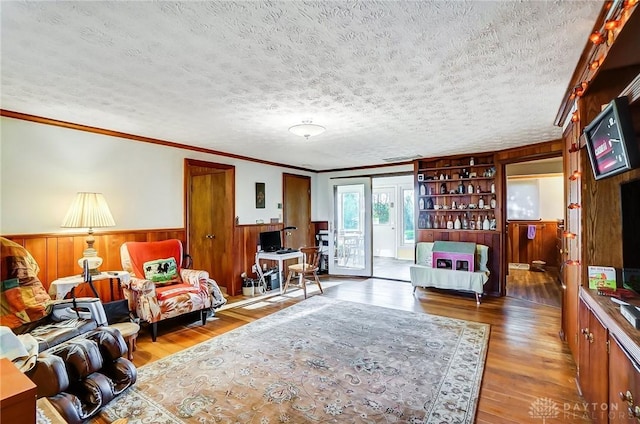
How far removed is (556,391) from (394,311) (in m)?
1.96

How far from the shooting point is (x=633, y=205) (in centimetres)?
176

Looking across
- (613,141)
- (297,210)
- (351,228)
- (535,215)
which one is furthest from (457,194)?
(613,141)

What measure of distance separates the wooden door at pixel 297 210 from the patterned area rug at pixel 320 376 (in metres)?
2.75

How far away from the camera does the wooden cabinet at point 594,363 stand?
5.29 feet

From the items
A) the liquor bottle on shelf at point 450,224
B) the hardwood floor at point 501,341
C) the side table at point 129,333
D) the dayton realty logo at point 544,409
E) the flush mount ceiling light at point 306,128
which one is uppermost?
the flush mount ceiling light at point 306,128

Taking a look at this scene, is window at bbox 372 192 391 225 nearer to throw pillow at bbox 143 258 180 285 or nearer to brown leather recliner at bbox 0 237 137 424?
throw pillow at bbox 143 258 180 285

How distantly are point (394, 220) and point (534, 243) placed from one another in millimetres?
3227

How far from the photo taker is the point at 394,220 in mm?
8555

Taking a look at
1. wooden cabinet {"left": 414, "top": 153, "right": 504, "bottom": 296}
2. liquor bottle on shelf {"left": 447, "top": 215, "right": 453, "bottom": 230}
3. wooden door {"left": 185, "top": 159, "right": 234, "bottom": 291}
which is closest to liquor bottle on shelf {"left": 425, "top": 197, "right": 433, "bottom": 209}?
wooden cabinet {"left": 414, "top": 153, "right": 504, "bottom": 296}

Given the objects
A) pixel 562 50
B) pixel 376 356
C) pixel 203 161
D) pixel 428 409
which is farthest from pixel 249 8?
pixel 203 161

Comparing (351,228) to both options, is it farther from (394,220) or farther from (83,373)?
(83,373)

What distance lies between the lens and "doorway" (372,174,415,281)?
27.5ft

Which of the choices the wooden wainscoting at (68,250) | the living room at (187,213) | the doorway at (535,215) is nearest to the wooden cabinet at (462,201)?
the living room at (187,213)

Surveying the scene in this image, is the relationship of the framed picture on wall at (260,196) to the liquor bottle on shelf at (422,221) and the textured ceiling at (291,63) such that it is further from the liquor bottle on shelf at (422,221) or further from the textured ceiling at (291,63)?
the liquor bottle on shelf at (422,221)
